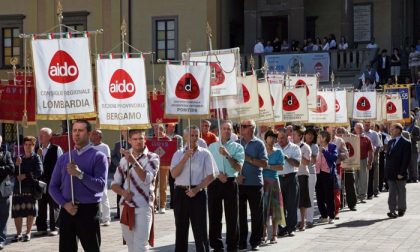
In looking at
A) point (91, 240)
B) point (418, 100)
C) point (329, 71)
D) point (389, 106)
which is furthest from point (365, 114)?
point (91, 240)

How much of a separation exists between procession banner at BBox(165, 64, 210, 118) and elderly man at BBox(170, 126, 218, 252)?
878mm

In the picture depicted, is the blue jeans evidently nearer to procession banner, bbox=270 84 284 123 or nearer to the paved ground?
the paved ground

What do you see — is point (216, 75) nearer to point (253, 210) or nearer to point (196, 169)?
point (253, 210)

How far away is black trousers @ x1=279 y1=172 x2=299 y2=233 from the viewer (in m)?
15.3

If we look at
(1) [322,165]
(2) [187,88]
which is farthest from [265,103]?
(2) [187,88]

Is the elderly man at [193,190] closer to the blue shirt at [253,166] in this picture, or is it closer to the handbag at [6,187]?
the blue shirt at [253,166]

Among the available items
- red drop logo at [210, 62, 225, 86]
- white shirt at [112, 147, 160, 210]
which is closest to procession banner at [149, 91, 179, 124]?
red drop logo at [210, 62, 225, 86]

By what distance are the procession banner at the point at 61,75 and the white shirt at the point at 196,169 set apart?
1.68 m

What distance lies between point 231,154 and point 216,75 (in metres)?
1.73

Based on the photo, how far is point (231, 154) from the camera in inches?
511

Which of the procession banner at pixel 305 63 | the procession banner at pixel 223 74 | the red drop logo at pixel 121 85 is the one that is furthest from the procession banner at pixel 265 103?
the procession banner at pixel 305 63

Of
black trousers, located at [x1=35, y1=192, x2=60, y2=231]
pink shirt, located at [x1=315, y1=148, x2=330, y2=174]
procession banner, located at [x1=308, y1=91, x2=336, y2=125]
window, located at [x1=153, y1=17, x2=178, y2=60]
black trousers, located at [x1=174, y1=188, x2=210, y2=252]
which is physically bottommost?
black trousers, located at [x1=35, y1=192, x2=60, y2=231]

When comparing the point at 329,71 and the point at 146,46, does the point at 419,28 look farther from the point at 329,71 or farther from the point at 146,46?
the point at 146,46

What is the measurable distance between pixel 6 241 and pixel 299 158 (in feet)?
16.5
